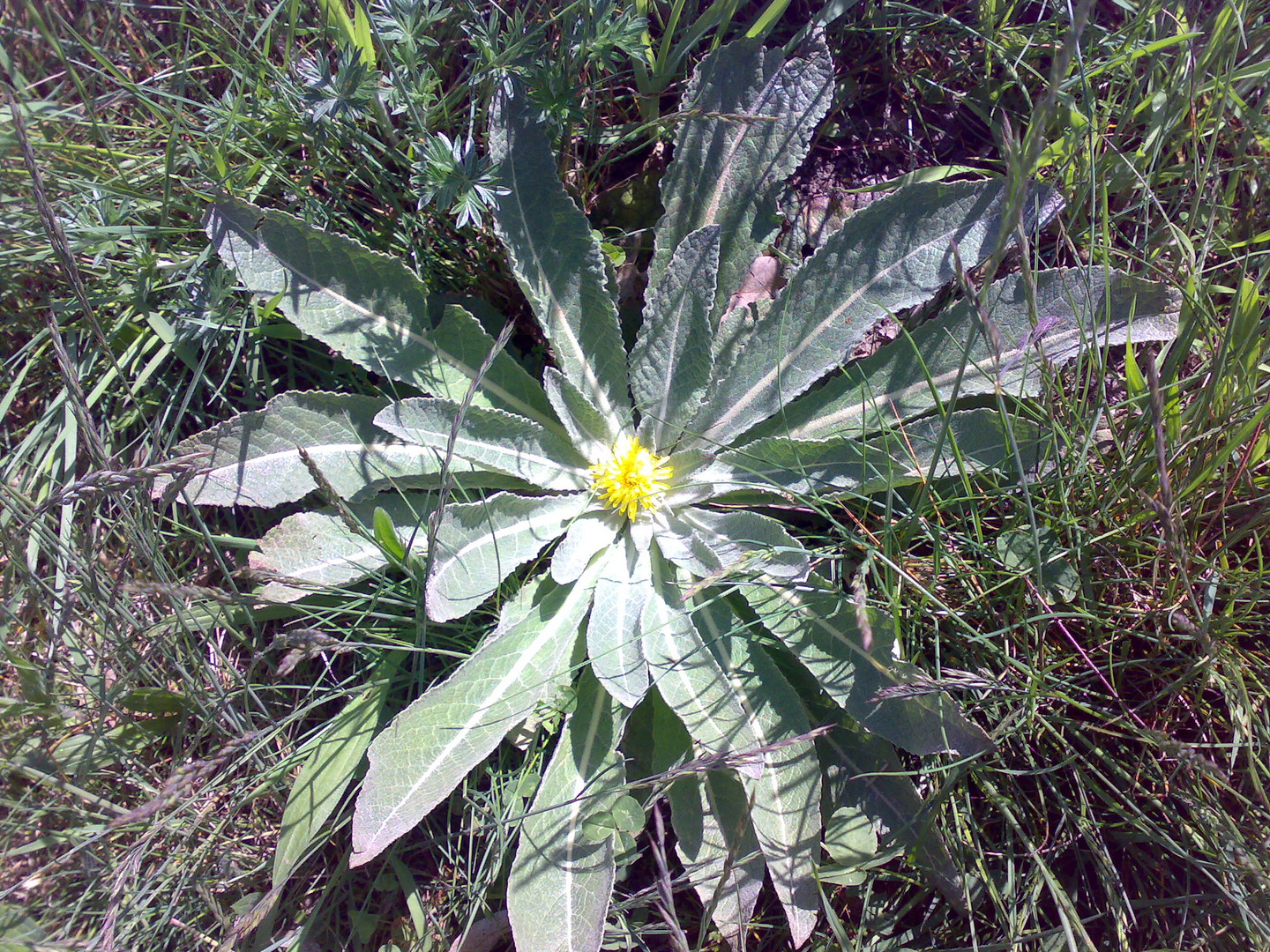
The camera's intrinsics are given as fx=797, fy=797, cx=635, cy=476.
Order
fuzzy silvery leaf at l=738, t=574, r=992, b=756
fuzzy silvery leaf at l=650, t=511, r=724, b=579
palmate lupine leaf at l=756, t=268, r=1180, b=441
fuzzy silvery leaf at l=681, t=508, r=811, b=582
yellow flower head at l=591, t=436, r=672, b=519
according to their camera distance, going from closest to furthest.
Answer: fuzzy silvery leaf at l=738, t=574, r=992, b=756
fuzzy silvery leaf at l=681, t=508, r=811, b=582
palmate lupine leaf at l=756, t=268, r=1180, b=441
fuzzy silvery leaf at l=650, t=511, r=724, b=579
yellow flower head at l=591, t=436, r=672, b=519

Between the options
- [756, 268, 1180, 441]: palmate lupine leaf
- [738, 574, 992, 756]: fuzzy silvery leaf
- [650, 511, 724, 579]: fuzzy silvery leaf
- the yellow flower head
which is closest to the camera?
[738, 574, 992, 756]: fuzzy silvery leaf

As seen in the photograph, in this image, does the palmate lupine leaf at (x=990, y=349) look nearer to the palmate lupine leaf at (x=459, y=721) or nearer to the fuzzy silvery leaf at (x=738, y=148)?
the fuzzy silvery leaf at (x=738, y=148)

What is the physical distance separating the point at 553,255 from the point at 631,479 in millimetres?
673

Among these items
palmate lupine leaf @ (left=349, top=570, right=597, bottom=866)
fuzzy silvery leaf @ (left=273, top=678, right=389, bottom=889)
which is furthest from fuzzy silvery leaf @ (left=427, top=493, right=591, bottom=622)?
fuzzy silvery leaf @ (left=273, top=678, right=389, bottom=889)

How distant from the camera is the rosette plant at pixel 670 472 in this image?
196cm

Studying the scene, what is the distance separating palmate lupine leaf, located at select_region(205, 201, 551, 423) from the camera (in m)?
2.09

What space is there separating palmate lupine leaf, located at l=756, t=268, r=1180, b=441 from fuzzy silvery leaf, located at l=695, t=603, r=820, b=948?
676mm

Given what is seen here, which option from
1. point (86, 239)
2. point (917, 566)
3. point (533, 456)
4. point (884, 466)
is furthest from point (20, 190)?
point (917, 566)

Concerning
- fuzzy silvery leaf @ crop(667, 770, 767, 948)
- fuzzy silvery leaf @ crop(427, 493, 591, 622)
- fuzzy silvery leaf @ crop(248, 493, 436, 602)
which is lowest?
fuzzy silvery leaf @ crop(667, 770, 767, 948)

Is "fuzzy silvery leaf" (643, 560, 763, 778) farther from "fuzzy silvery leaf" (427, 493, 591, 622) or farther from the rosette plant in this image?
"fuzzy silvery leaf" (427, 493, 591, 622)

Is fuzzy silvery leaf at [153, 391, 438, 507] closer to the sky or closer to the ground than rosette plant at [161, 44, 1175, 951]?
closer to the sky

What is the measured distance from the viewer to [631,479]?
232cm

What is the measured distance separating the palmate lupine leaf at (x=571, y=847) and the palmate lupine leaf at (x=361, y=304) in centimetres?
95

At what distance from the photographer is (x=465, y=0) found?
210cm
